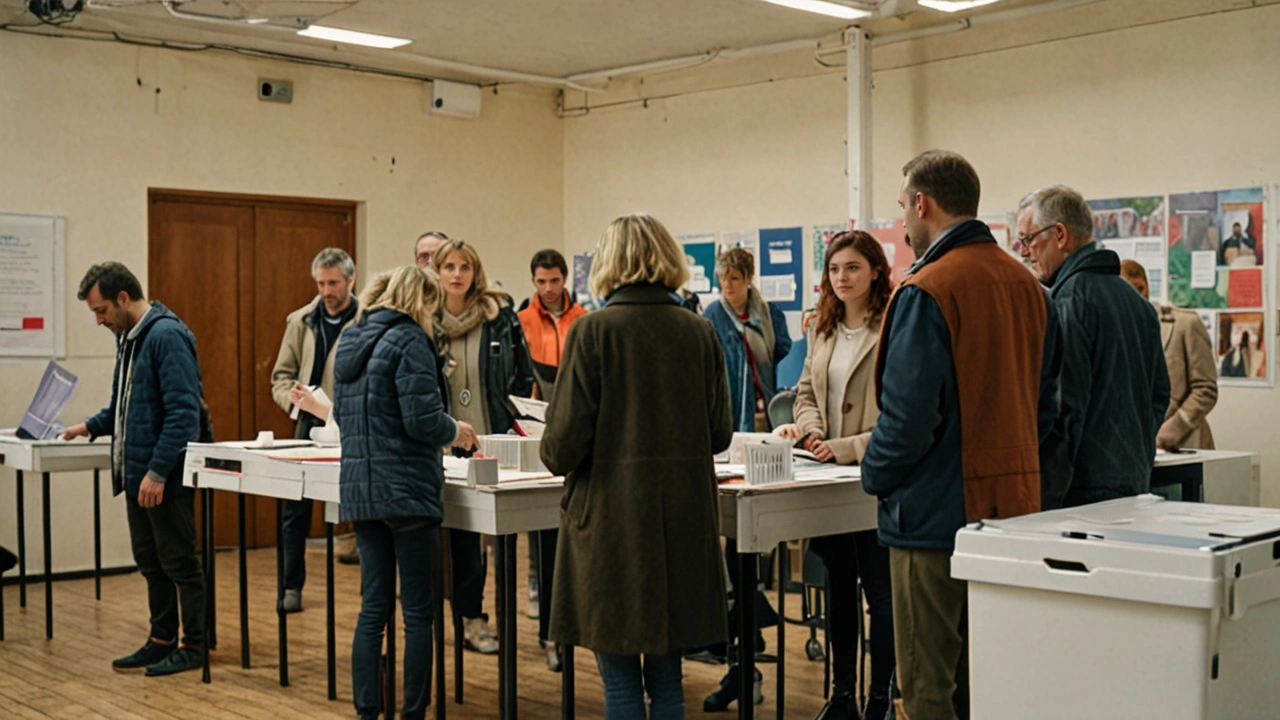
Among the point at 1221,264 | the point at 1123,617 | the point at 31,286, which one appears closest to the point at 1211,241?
the point at 1221,264

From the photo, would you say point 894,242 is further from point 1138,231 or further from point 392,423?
point 392,423

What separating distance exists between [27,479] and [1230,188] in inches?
240

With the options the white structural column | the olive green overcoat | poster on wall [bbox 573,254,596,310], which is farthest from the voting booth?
poster on wall [bbox 573,254,596,310]

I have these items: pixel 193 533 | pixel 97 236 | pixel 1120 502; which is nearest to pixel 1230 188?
pixel 1120 502

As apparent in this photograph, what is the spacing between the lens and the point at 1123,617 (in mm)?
2277

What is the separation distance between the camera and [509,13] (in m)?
7.22

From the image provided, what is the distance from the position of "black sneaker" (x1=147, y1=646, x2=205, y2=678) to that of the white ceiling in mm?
2975

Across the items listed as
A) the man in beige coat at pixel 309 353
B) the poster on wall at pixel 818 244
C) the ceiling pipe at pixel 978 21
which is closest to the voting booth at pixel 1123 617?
the man in beige coat at pixel 309 353

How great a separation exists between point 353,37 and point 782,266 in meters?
2.75

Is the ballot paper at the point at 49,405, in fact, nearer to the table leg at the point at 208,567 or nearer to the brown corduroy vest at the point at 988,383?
the table leg at the point at 208,567

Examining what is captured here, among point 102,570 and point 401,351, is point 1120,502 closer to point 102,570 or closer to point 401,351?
point 401,351

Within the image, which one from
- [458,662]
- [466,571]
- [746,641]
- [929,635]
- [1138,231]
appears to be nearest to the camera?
[929,635]

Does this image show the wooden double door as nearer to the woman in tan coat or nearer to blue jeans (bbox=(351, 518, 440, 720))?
blue jeans (bbox=(351, 518, 440, 720))

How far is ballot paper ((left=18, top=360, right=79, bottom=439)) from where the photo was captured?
229 inches
